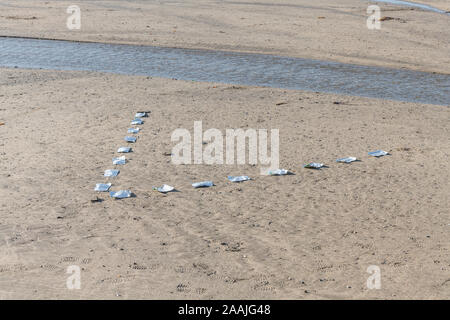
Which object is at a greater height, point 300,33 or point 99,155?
point 300,33

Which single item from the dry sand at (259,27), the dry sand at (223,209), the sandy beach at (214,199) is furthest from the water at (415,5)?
the dry sand at (223,209)

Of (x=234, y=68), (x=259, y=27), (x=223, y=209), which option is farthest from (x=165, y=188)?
(x=259, y=27)

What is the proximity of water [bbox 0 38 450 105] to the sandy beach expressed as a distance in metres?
0.76

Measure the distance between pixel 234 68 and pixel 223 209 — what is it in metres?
7.47

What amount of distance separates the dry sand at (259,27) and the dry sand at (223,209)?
208 inches

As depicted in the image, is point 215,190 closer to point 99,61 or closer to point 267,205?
point 267,205

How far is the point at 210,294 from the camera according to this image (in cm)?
464

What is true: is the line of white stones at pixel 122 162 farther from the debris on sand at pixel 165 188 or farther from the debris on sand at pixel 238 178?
the debris on sand at pixel 238 178

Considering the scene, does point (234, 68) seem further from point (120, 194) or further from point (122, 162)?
point (120, 194)

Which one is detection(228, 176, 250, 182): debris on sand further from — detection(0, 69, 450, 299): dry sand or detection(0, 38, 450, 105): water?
detection(0, 38, 450, 105): water

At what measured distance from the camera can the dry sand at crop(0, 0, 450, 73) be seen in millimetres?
14961

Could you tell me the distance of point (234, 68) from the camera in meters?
13.3
